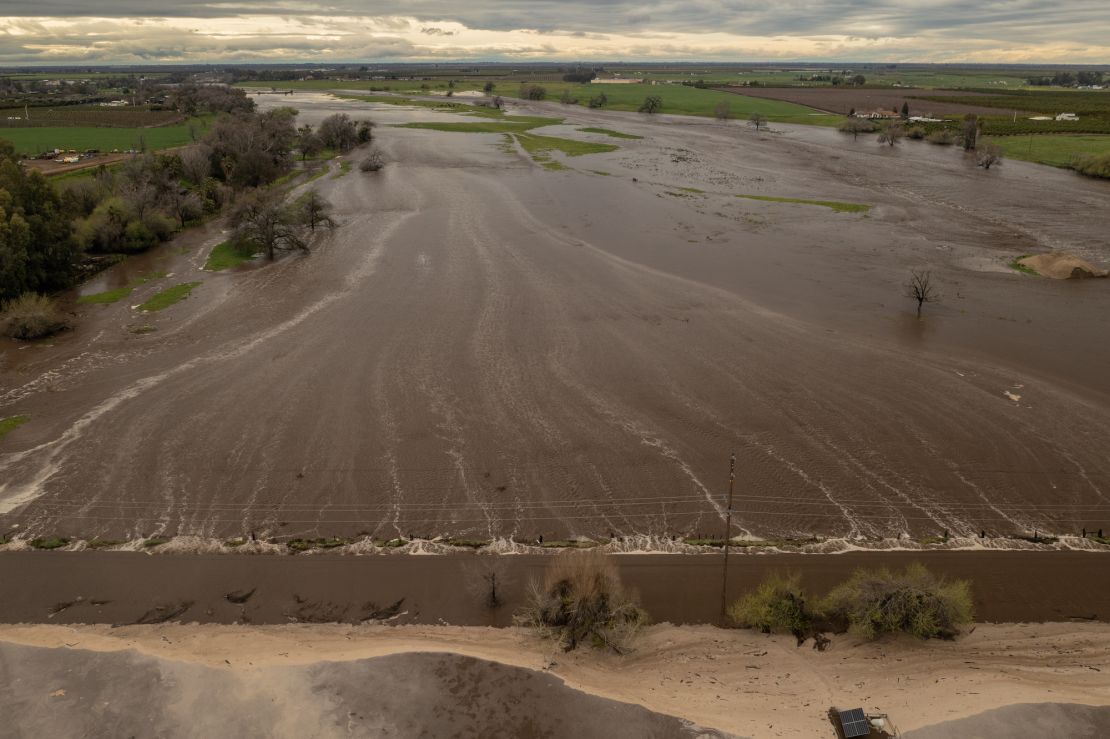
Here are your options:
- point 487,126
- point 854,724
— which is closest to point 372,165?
point 487,126

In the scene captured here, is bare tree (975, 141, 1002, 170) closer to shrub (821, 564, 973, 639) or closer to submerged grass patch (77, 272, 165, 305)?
shrub (821, 564, 973, 639)

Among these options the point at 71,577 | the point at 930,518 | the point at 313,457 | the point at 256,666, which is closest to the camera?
the point at 256,666

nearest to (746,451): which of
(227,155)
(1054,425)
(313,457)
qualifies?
(1054,425)

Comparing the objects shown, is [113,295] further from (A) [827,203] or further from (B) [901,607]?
(A) [827,203]

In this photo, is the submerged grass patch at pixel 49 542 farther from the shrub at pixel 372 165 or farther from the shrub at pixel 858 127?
the shrub at pixel 858 127

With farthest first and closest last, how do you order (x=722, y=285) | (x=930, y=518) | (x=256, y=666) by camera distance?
(x=722, y=285) → (x=930, y=518) → (x=256, y=666)

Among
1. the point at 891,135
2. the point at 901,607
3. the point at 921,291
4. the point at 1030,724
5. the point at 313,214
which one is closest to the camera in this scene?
the point at 1030,724

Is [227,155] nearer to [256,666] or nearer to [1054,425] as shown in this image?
[256,666]
